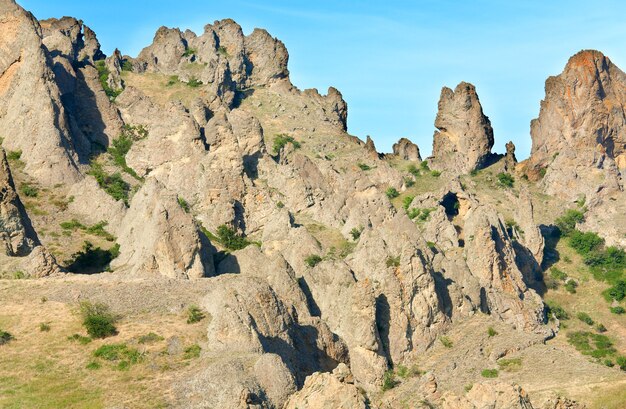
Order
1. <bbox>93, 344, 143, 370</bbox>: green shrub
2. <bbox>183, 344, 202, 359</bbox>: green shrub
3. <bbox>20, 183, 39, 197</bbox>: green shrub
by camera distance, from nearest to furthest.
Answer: <bbox>93, 344, 143, 370</bbox>: green shrub, <bbox>183, 344, 202, 359</bbox>: green shrub, <bbox>20, 183, 39, 197</bbox>: green shrub

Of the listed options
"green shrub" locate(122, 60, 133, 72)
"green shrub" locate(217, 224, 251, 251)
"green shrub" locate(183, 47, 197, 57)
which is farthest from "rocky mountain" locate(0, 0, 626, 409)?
"green shrub" locate(183, 47, 197, 57)

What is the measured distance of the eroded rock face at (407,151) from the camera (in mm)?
142625

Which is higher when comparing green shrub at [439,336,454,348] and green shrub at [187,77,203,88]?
green shrub at [187,77,203,88]

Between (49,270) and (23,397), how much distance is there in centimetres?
1894

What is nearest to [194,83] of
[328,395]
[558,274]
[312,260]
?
[558,274]

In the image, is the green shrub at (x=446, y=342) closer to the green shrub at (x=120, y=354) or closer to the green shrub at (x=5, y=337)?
the green shrub at (x=120, y=354)

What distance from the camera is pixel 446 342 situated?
79250 millimetres

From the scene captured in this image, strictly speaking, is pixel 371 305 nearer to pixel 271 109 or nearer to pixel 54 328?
pixel 54 328

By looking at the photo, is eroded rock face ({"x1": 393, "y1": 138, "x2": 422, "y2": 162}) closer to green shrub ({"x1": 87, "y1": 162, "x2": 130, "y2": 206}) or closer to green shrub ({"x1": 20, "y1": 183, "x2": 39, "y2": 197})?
green shrub ({"x1": 87, "y1": 162, "x2": 130, "y2": 206})

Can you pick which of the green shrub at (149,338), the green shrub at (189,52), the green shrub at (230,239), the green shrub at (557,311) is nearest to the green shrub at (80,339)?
the green shrub at (149,338)

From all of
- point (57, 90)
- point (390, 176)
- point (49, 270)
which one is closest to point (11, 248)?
point (49, 270)

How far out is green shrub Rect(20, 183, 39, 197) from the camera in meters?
103

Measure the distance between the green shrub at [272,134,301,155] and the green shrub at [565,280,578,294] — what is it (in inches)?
1333

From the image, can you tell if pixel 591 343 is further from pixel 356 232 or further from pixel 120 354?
pixel 120 354
